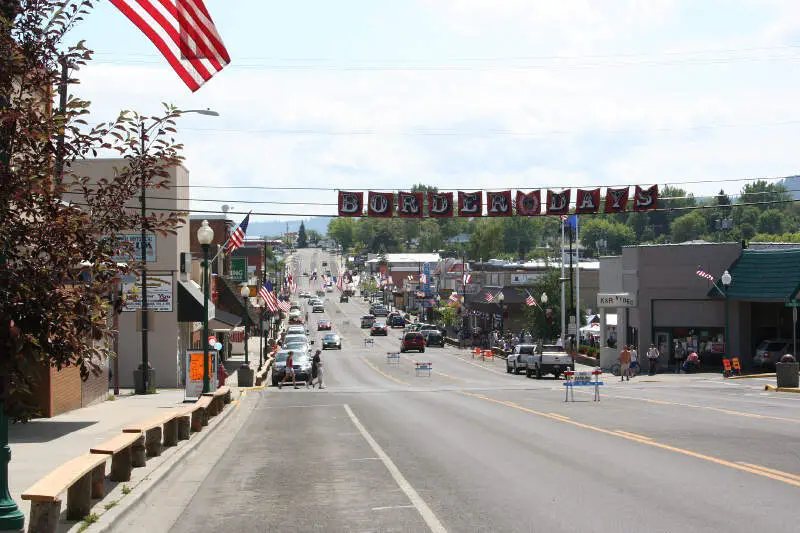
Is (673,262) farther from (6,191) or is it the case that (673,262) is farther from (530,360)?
(6,191)

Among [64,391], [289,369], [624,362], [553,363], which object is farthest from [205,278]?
[624,362]

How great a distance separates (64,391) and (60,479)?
1572 centimetres

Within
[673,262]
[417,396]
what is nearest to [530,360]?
[673,262]

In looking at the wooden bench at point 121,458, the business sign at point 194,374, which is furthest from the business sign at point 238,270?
the wooden bench at point 121,458

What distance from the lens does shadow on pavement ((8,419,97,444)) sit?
19172 mm

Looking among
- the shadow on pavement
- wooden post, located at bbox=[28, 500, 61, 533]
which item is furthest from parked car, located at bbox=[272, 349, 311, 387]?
wooden post, located at bbox=[28, 500, 61, 533]

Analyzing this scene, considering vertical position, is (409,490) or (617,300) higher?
(617,300)

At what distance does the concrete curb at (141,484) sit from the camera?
10844 millimetres

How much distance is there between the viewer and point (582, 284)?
3716 inches

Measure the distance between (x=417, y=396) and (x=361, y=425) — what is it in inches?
477

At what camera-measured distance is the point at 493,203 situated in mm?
40281

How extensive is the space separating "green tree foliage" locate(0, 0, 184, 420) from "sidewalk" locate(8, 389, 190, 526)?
266 centimetres

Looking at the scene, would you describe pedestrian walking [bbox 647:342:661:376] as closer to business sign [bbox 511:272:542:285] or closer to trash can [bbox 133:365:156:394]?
trash can [bbox 133:365:156:394]

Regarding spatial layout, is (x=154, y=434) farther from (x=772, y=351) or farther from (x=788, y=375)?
(x=772, y=351)
